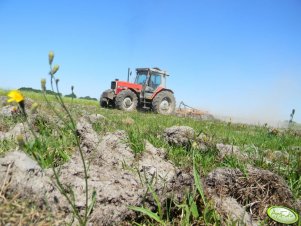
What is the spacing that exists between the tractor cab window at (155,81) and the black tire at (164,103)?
1.76 feet

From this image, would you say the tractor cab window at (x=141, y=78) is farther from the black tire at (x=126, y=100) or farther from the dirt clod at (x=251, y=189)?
the dirt clod at (x=251, y=189)

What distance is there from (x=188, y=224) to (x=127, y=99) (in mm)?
14803

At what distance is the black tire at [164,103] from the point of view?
57.5ft

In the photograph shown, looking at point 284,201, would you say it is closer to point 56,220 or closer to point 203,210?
point 203,210

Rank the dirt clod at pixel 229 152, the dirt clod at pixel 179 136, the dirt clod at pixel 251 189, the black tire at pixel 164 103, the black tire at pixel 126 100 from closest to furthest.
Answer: the dirt clod at pixel 251 189 → the dirt clod at pixel 229 152 → the dirt clod at pixel 179 136 → the black tire at pixel 126 100 → the black tire at pixel 164 103

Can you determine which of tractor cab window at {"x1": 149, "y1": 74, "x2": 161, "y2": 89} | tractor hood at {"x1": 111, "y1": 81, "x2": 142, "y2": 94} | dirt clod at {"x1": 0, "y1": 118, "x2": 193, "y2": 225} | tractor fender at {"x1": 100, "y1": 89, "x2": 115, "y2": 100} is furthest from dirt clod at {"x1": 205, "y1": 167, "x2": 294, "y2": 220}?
tractor cab window at {"x1": 149, "y1": 74, "x2": 161, "y2": 89}

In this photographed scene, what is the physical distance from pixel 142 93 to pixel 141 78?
0.93 meters

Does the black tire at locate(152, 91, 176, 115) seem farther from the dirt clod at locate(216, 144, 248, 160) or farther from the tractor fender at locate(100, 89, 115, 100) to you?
the dirt clod at locate(216, 144, 248, 160)

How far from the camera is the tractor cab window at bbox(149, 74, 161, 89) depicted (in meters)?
17.7

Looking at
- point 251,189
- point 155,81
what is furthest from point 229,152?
point 155,81

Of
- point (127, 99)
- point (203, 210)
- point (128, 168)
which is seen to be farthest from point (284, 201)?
point (127, 99)

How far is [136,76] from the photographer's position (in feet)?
59.2

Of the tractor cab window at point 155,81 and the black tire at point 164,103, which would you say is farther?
the tractor cab window at point 155,81

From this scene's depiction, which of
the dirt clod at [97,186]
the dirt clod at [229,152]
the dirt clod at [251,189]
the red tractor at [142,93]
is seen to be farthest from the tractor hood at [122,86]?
the dirt clod at [251,189]
